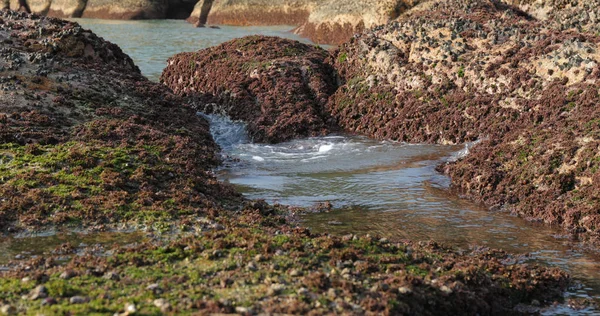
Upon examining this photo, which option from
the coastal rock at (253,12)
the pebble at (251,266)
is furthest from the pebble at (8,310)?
the coastal rock at (253,12)

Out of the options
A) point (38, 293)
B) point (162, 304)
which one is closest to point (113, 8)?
point (38, 293)

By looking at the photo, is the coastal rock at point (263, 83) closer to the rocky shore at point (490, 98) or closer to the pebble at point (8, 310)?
the rocky shore at point (490, 98)

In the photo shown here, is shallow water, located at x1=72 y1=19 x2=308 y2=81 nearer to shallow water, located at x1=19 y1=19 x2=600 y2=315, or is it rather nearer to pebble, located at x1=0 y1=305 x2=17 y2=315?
shallow water, located at x1=19 y1=19 x2=600 y2=315

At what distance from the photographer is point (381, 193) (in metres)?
14.3

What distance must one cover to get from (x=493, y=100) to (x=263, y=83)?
6.89 m

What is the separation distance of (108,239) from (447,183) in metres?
7.30

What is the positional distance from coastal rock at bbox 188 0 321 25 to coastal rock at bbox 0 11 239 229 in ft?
118

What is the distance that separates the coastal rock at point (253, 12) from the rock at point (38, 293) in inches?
1939

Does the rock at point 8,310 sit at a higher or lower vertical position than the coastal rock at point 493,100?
lower

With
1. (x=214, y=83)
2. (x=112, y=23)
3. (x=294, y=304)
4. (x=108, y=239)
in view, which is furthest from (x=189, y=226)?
(x=112, y=23)

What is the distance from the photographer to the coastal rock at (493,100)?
13.6m

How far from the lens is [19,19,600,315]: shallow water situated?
11.7 metres

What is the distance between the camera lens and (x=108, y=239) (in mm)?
10578

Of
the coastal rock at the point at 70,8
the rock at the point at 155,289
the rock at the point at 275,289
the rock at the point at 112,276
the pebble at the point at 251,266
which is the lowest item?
the rock at the point at 112,276
